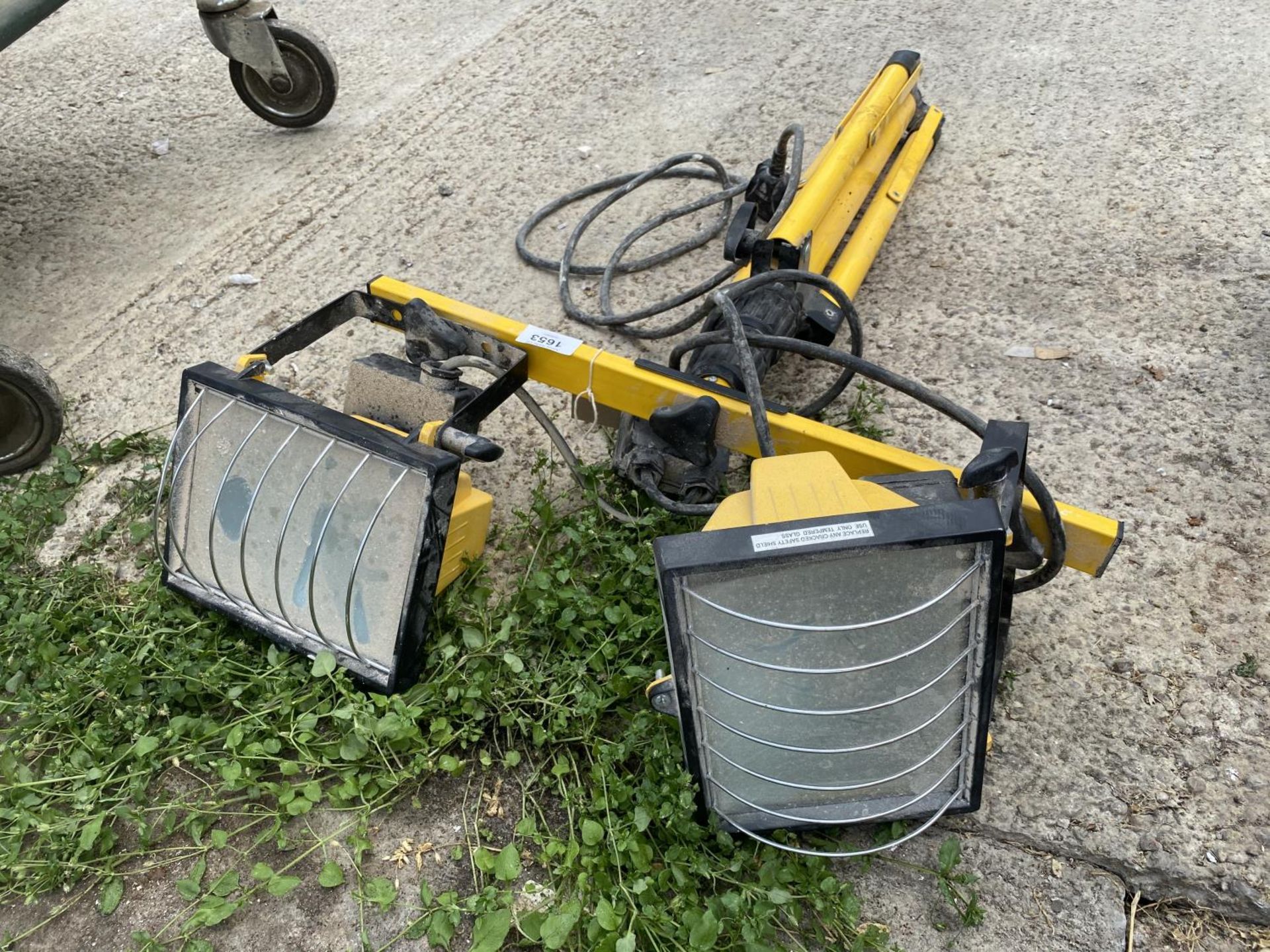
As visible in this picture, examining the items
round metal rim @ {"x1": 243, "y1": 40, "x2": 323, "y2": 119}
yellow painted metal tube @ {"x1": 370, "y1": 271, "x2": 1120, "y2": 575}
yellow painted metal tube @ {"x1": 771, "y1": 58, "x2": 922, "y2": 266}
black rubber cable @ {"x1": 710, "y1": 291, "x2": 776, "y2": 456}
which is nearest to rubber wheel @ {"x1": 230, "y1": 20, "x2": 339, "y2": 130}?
round metal rim @ {"x1": 243, "y1": 40, "x2": 323, "y2": 119}

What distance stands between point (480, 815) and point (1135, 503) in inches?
64.7

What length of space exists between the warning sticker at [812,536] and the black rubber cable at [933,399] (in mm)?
423

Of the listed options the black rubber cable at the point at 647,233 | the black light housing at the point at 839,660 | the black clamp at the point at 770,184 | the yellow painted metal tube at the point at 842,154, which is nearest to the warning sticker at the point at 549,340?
the black rubber cable at the point at 647,233

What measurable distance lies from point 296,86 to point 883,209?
7.24 feet

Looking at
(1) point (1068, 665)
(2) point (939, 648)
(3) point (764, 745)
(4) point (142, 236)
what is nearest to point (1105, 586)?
(1) point (1068, 665)

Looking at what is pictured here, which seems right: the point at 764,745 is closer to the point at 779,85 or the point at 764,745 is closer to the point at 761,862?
the point at 761,862

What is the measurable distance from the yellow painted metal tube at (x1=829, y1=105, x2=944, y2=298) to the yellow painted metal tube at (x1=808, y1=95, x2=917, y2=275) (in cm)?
4

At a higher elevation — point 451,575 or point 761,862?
point 451,575

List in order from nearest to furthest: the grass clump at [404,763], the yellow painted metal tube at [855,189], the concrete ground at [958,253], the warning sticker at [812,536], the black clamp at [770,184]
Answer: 1. the warning sticker at [812,536]
2. the grass clump at [404,763]
3. the concrete ground at [958,253]
4. the yellow painted metal tube at [855,189]
5. the black clamp at [770,184]

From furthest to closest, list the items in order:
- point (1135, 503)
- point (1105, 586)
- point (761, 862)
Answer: point (1135, 503)
point (1105, 586)
point (761, 862)

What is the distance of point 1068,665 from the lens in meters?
1.99

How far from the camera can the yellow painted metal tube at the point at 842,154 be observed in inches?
95.6

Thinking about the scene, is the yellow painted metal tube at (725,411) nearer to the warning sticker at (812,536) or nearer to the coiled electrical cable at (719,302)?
the coiled electrical cable at (719,302)

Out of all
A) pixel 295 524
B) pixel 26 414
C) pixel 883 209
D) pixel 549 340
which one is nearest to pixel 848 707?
pixel 549 340
